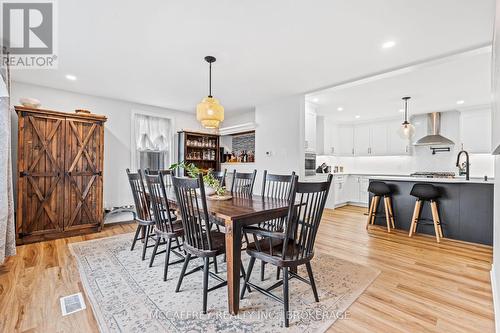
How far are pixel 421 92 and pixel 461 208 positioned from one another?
2.23m

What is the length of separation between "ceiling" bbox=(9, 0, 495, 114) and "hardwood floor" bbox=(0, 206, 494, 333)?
A: 2.57 m

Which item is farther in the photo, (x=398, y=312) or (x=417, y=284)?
(x=417, y=284)

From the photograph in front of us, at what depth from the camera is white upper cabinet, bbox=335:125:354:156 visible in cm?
735

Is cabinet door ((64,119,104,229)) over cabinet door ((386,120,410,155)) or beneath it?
beneath

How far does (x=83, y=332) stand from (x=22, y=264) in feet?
6.09

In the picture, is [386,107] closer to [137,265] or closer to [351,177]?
[351,177]

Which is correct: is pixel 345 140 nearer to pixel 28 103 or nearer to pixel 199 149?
pixel 199 149

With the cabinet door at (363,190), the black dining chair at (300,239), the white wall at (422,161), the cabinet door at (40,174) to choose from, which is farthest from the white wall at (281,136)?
the cabinet door at (40,174)

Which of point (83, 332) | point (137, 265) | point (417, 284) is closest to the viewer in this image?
point (83, 332)

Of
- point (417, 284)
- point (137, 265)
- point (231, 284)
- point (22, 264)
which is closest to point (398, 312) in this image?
point (417, 284)

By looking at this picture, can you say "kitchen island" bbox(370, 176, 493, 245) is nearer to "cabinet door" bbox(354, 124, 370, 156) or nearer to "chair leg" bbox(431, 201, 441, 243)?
"chair leg" bbox(431, 201, 441, 243)

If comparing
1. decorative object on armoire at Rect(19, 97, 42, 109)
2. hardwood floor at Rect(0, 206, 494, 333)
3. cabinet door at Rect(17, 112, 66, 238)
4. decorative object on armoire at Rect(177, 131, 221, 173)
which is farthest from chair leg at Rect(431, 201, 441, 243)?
decorative object on armoire at Rect(19, 97, 42, 109)

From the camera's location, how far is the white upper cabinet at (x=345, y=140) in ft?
24.1

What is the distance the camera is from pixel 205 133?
614 centimetres
